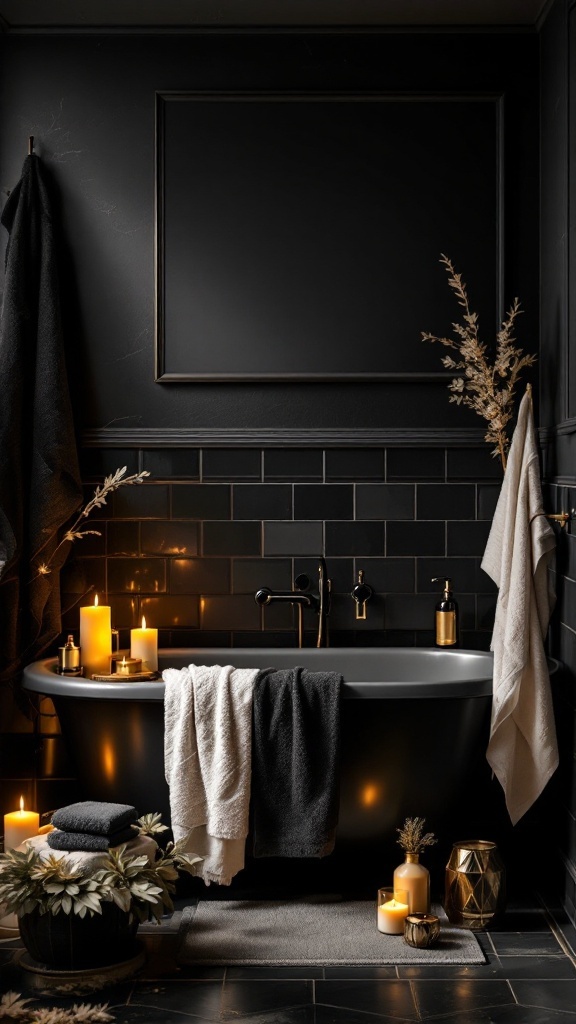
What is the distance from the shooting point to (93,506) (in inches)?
148

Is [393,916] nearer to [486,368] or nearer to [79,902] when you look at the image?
[79,902]

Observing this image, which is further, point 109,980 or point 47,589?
point 47,589

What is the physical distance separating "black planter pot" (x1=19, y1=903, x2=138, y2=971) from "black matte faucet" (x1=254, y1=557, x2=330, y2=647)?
1241mm

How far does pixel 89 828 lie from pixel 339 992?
0.77m

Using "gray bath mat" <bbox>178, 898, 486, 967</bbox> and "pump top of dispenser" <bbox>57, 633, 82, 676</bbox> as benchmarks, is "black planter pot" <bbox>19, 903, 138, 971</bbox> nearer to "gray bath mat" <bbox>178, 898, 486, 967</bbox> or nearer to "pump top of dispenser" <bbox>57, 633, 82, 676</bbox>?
"gray bath mat" <bbox>178, 898, 486, 967</bbox>

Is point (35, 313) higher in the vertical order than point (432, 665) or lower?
higher

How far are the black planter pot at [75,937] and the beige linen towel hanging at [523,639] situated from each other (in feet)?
3.97

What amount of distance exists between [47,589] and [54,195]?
1409 mm

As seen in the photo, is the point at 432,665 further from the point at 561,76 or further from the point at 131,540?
the point at 561,76

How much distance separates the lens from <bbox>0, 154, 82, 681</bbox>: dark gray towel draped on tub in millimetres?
3537

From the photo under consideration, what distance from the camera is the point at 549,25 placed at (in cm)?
357

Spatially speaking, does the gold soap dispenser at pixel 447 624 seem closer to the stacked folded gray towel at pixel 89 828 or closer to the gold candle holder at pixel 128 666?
the gold candle holder at pixel 128 666

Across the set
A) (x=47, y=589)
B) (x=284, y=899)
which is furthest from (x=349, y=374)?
(x=284, y=899)

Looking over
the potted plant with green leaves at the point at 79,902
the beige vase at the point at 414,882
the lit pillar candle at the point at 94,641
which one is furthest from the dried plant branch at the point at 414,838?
the lit pillar candle at the point at 94,641
